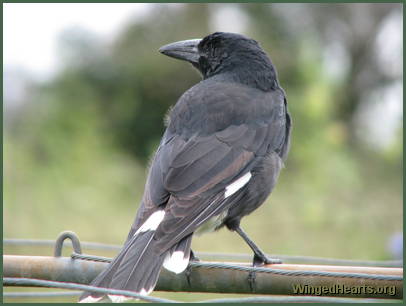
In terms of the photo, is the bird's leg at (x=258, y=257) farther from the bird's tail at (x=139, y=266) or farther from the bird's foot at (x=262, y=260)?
the bird's tail at (x=139, y=266)

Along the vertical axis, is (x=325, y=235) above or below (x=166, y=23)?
below

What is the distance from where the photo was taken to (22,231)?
7.34 metres

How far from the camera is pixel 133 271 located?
312cm

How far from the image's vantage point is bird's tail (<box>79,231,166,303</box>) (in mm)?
3025

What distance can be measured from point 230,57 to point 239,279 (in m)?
2.07

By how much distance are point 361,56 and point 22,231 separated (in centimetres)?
681

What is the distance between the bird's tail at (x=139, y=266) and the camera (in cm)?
303

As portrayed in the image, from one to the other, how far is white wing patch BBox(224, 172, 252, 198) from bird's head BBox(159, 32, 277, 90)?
2.81ft

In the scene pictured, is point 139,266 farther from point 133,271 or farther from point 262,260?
point 262,260

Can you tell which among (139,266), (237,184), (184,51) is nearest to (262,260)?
(237,184)

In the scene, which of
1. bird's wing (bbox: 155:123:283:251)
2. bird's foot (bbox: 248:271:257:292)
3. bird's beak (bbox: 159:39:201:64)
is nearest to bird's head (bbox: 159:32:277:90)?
bird's beak (bbox: 159:39:201:64)

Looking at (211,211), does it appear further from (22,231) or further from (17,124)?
(17,124)

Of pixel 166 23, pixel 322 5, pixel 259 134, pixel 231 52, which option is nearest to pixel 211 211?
pixel 259 134

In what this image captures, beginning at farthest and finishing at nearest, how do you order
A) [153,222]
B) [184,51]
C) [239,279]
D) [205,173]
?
[184,51], [205,173], [153,222], [239,279]
